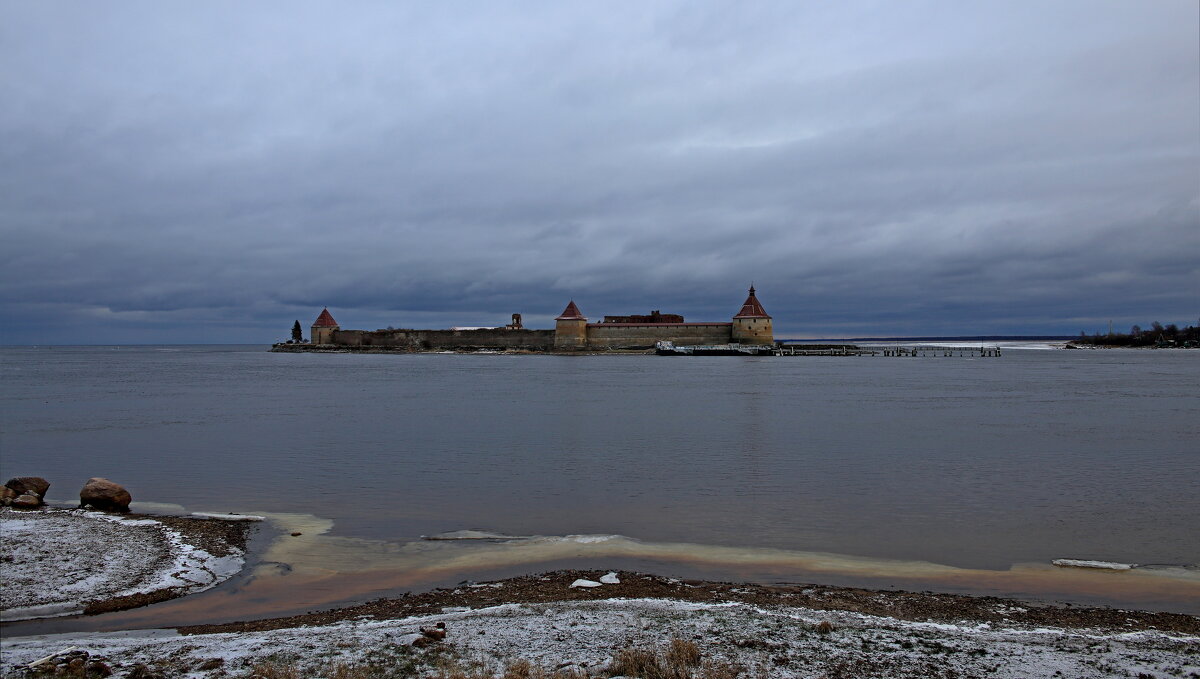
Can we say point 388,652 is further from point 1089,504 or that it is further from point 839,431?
point 839,431

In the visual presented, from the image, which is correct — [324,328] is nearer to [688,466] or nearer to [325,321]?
[325,321]

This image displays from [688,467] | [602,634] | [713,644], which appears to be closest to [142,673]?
[602,634]

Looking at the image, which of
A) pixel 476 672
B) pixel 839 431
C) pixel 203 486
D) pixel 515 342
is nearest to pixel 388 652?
pixel 476 672

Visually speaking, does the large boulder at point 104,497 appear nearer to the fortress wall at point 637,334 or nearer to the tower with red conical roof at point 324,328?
the fortress wall at point 637,334

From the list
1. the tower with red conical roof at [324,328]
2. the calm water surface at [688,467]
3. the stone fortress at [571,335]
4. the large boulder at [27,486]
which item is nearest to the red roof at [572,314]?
the stone fortress at [571,335]

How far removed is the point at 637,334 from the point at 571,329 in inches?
266

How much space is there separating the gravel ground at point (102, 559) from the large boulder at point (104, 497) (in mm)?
322

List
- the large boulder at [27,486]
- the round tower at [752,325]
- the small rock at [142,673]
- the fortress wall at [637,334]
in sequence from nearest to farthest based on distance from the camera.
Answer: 1. the small rock at [142,673]
2. the large boulder at [27,486]
3. the round tower at [752,325]
4. the fortress wall at [637,334]

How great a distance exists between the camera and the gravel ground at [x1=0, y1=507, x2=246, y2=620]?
16.6 ft

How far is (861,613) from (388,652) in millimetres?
3083

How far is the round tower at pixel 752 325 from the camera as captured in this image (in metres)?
69.1

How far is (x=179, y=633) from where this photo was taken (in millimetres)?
4566

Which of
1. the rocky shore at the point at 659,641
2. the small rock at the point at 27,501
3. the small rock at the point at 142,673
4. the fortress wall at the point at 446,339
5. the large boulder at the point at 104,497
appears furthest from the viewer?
the fortress wall at the point at 446,339

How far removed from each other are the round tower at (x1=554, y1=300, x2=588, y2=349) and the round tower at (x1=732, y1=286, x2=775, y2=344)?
1493cm
